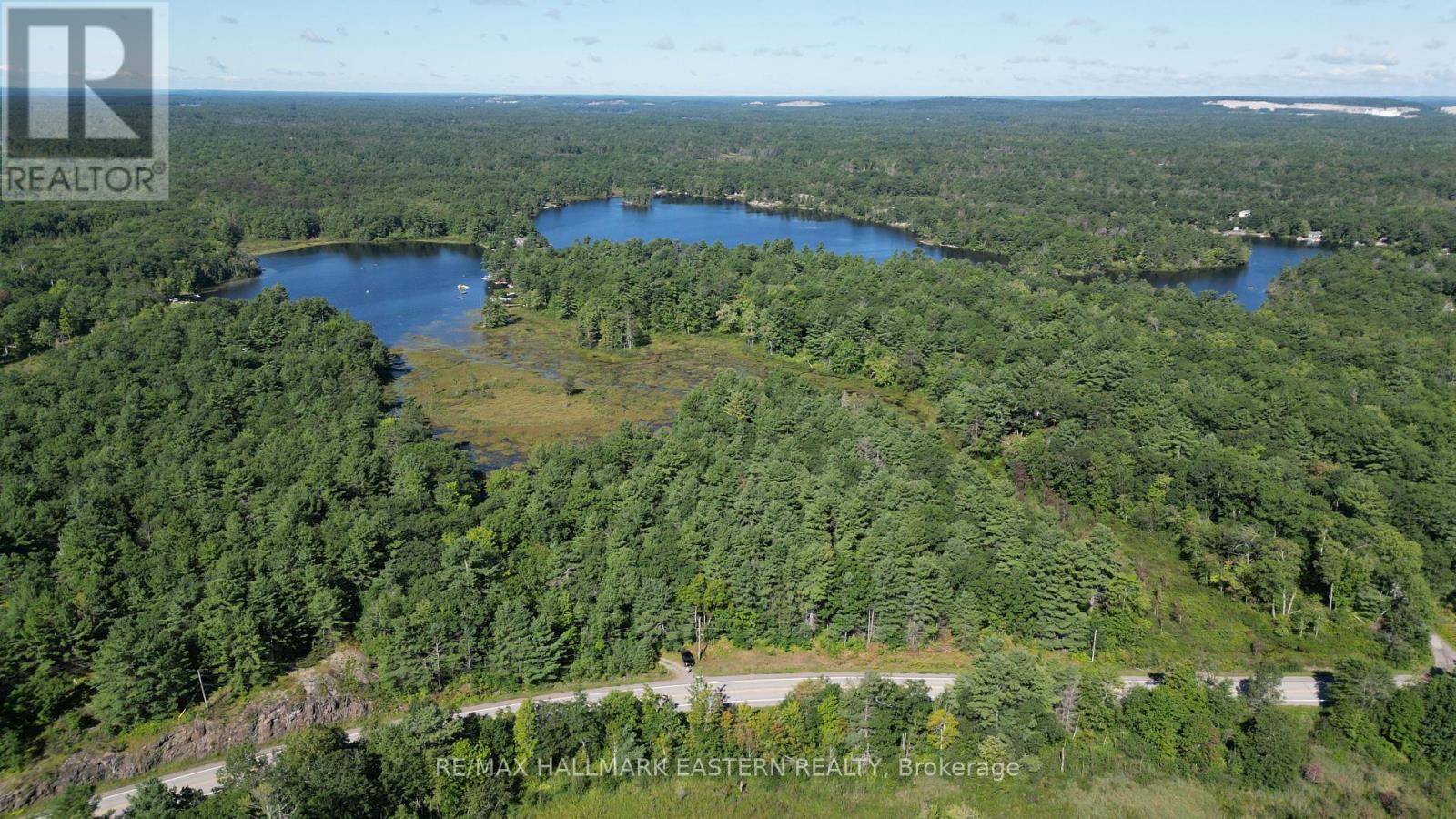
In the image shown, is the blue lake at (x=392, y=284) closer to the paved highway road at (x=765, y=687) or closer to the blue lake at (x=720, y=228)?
the blue lake at (x=720, y=228)

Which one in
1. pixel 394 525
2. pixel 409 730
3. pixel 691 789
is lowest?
pixel 691 789

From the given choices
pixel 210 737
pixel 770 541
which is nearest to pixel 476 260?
pixel 770 541

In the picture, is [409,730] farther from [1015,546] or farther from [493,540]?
[1015,546]

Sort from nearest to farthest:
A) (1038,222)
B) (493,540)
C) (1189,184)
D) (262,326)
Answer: (493,540), (262,326), (1038,222), (1189,184)

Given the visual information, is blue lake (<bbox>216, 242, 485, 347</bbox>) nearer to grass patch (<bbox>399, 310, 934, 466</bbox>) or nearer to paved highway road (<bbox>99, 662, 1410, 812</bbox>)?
grass patch (<bbox>399, 310, 934, 466</bbox>)

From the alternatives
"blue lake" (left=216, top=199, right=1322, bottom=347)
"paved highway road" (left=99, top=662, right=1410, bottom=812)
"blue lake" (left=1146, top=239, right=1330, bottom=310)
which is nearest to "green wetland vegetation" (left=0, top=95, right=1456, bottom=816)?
"paved highway road" (left=99, top=662, right=1410, bottom=812)


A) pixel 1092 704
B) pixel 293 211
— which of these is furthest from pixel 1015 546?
pixel 293 211
